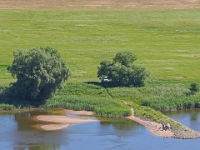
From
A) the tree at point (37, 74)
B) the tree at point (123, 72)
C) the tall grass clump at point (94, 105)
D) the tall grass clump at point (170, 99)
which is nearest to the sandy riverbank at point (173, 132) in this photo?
the tall grass clump at point (94, 105)

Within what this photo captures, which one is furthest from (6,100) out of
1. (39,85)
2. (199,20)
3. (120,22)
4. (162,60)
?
(199,20)

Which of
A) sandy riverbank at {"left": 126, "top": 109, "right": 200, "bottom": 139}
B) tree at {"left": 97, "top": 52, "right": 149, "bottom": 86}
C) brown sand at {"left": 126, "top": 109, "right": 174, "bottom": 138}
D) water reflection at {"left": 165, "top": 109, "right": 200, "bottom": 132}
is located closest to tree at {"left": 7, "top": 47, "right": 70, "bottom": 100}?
tree at {"left": 97, "top": 52, "right": 149, "bottom": 86}

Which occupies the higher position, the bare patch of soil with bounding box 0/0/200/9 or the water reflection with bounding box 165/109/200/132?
the bare patch of soil with bounding box 0/0/200/9

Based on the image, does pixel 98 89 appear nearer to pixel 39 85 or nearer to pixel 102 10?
pixel 39 85

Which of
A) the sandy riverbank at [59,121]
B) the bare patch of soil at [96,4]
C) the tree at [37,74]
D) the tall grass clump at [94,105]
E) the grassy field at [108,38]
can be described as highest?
the bare patch of soil at [96,4]

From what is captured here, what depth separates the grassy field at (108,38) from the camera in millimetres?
93688

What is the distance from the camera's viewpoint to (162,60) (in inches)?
3907

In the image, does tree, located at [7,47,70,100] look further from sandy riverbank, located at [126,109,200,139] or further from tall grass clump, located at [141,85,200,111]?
sandy riverbank, located at [126,109,200,139]

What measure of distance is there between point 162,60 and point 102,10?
2965 centimetres

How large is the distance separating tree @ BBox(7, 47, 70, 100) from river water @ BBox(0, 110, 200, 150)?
11.4ft

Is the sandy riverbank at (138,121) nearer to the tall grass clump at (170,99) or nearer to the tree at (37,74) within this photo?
the tree at (37,74)

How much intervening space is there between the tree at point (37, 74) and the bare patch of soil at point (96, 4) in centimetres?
4784

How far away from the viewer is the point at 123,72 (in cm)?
8331

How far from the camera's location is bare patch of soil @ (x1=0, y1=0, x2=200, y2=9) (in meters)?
125
